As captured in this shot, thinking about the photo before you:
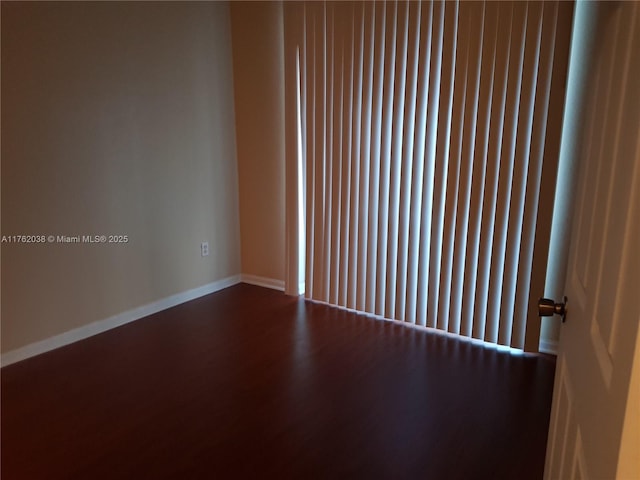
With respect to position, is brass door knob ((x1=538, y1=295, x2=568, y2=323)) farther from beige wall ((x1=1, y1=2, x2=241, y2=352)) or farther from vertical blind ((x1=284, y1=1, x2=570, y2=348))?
beige wall ((x1=1, y1=2, x2=241, y2=352))

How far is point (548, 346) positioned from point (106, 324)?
2.78 metres

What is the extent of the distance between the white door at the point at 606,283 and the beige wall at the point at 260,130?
9.48 feet

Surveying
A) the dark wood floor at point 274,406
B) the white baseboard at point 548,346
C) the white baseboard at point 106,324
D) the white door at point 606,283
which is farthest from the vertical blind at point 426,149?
the white door at point 606,283

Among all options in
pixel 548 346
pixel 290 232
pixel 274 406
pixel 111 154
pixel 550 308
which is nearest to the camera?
pixel 550 308

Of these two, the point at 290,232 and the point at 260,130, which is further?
the point at 260,130

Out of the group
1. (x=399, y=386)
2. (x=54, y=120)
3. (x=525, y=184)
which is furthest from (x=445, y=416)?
(x=54, y=120)

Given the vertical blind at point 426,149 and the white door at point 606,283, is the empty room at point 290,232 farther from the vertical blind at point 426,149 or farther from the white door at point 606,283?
the white door at point 606,283

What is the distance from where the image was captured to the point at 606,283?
2.78 feet

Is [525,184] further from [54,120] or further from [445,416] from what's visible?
[54,120]

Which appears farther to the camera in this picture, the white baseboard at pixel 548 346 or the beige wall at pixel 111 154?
the white baseboard at pixel 548 346

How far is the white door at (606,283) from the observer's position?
2.24 ft

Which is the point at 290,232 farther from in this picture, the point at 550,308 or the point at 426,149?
the point at 550,308

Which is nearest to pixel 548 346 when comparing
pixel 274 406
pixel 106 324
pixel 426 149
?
pixel 426 149

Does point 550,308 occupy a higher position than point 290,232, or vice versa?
point 550,308
